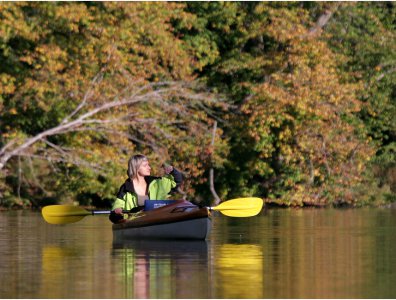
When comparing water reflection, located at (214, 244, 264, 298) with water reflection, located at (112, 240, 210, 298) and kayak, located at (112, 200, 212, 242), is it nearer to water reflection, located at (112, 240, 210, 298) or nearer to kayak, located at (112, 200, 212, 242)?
water reflection, located at (112, 240, 210, 298)

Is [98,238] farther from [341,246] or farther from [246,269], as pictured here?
[246,269]

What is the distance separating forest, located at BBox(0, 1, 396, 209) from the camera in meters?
33.5

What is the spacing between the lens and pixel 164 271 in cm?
1477

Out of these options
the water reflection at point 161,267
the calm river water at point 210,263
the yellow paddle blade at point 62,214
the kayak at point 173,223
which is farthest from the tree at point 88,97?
the water reflection at point 161,267

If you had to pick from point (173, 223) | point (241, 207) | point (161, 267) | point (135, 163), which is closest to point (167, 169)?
point (135, 163)

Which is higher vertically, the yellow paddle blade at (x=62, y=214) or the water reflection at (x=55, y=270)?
the yellow paddle blade at (x=62, y=214)

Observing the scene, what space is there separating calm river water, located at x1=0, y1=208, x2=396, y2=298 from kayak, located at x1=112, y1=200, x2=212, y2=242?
0.28m

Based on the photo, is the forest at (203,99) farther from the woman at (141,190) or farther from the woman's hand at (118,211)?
the woman's hand at (118,211)

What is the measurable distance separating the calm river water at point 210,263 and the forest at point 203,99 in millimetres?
8929

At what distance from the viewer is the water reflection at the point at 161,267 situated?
12.9 m

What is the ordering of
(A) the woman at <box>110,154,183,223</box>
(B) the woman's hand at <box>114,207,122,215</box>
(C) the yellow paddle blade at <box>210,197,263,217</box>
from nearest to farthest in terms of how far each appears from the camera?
(B) the woman's hand at <box>114,207,122,215</box>
(A) the woman at <box>110,154,183,223</box>
(C) the yellow paddle blade at <box>210,197,263,217</box>

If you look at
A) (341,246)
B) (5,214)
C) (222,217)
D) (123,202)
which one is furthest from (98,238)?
(5,214)

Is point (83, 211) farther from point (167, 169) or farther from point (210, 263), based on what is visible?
point (210, 263)

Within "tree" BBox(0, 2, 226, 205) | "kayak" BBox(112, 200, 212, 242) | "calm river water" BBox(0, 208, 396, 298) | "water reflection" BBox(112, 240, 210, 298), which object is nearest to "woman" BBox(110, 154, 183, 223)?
"kayak" BBox(112, 200, 212, 242)
